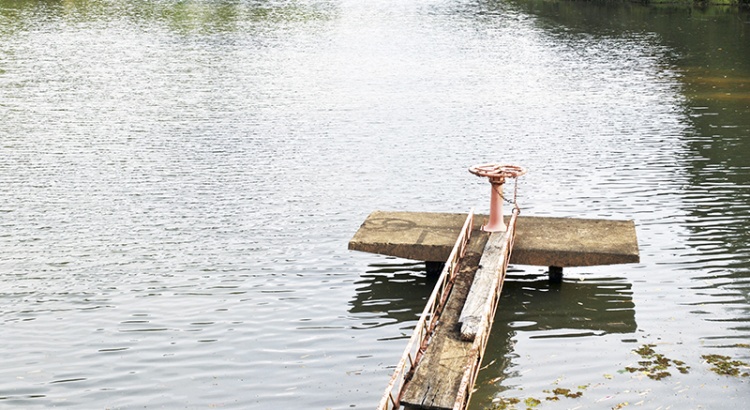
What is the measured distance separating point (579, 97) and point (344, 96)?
30.4ft

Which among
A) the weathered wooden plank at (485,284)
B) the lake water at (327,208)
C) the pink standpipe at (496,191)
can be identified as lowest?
the lake water at (327,208)

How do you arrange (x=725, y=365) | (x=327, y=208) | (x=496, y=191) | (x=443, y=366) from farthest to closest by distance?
(x=327, y=208)
(x=496, y=191)
(x=725, y=365)
(x=443, y=366)

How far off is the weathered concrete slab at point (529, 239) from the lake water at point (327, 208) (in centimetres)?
71

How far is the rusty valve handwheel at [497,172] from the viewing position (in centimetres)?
1977

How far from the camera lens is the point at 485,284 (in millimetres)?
17172

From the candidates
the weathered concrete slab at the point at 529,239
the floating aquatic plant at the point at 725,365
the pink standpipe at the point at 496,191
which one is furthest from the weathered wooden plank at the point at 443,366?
the floating aquatic plant at the point at 725,365

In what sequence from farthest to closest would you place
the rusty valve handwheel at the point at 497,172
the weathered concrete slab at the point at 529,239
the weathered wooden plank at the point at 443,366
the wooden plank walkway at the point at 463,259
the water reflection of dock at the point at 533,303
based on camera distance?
the rusty valve handwheel at the point at 497,172 → the weathered concrete slab at the point at 529,239 → the water reflection of dock at the point at 533,303 → the wooden plank walkway at the point at 463,259 → the weathered wooden plank at the point at 443,366

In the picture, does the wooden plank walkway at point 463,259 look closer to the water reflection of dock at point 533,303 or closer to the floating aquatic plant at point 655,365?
the water reflection of dock at point 533,303

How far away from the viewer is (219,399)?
1495 cm

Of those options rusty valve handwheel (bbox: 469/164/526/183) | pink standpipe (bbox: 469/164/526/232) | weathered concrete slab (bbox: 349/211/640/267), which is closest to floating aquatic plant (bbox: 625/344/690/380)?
weathered concrete slab (bbox: 349/211/640/267)

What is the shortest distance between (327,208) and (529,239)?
22.7 feet

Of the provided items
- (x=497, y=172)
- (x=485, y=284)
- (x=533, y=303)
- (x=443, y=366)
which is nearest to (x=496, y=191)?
(x=497, y=172)

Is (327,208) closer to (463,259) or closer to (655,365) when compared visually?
(463,259)

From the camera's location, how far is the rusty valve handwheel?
778 inches
